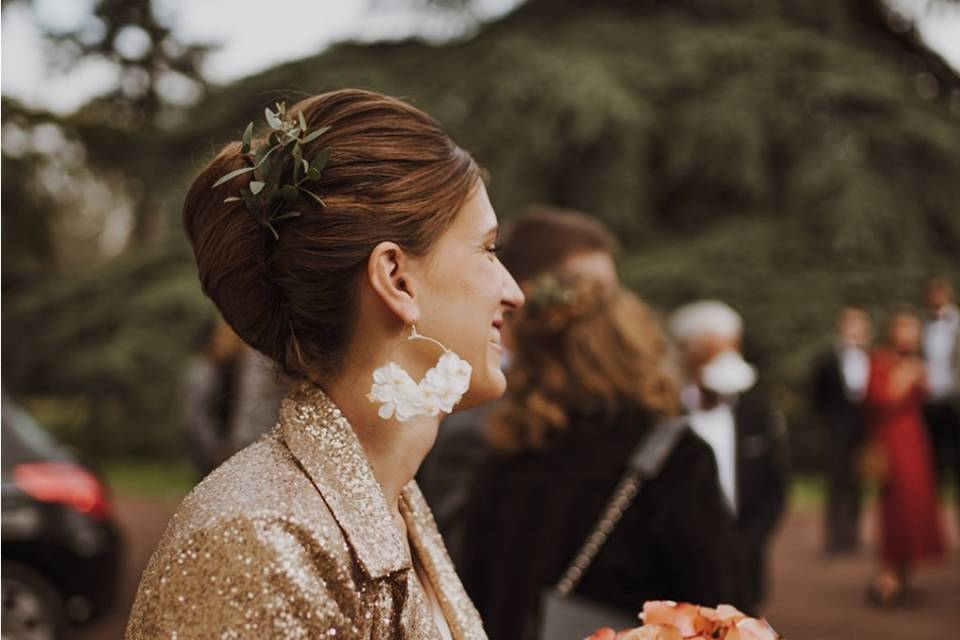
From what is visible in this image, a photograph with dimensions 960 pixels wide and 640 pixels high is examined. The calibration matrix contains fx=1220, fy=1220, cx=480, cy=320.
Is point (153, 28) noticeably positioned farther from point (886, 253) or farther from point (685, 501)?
point (685, 501)

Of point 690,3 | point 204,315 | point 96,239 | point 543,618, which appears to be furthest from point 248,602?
point 96,239

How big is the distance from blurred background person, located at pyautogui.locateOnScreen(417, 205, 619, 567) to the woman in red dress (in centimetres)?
602

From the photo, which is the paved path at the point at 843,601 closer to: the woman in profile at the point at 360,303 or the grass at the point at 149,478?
the woman in profile at the point at 360,303

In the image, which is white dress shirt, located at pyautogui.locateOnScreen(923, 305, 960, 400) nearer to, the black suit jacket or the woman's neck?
the black suit jacket

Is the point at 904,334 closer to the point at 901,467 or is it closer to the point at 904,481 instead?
the point at 901,467

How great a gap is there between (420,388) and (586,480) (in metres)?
1.50

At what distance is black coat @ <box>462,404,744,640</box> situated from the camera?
118 inches

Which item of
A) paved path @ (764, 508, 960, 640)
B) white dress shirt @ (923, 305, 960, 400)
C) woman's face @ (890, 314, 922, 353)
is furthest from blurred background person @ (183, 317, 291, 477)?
white dress shirt @ (923, 305, 960, 400)

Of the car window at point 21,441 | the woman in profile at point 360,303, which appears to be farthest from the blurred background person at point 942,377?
Result: the woman in profile at point 360,303

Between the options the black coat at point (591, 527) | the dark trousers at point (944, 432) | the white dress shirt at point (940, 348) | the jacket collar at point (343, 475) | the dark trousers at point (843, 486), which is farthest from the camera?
the white dress shirt at point (940, 348)

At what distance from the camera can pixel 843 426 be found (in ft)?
35.8

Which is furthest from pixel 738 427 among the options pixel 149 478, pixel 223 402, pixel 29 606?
pixel 149 478

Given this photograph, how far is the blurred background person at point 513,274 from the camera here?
3.69 meters

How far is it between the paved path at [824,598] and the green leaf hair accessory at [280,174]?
5.94 m
